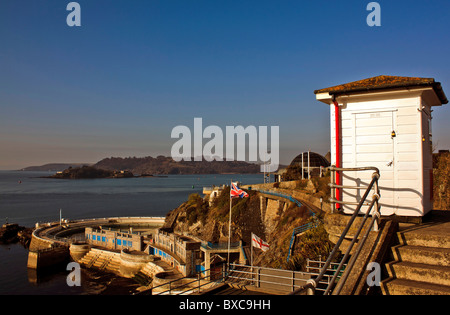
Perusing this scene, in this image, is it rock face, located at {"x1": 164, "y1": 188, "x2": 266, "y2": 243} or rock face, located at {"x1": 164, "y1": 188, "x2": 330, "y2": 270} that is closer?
rock face, located at {"x1": 164, "y1": 188, "x2": 330, "y2": 270}

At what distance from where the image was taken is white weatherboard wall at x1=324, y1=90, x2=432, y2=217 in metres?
8.32

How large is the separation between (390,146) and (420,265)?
345cm

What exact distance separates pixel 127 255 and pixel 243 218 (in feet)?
60.6

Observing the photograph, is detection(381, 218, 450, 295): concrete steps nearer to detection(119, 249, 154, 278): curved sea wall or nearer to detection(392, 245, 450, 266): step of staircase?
detection(392, 245, 450, 266): step of staircase

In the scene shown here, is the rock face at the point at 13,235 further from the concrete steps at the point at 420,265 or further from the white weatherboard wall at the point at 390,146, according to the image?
the concrete steps at the point at 420,265

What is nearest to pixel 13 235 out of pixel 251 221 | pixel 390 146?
pixel 251 221

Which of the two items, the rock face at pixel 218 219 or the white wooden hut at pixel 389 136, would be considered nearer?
the white wooden hut at pixel 389 136

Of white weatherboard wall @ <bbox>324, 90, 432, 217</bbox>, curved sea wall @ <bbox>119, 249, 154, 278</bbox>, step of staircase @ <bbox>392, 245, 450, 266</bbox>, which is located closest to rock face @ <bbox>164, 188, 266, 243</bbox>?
curved sea wall @ <bbox>119, 249, 154, 278</bbox>

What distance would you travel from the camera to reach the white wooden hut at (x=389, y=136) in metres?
8.30
